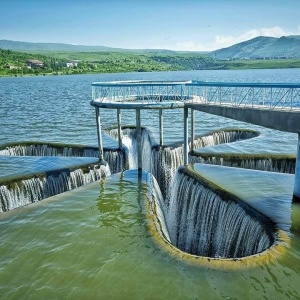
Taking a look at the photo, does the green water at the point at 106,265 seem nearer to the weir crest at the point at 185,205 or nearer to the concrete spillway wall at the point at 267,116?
the weir crest at the point at 185,205

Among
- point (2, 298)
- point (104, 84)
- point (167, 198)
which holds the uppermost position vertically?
point (104, 84)

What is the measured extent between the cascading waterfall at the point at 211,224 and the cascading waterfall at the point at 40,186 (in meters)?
6.00

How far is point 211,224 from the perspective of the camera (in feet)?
53.9

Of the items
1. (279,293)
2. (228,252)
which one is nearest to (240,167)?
(228,252)

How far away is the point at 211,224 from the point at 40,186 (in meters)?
10.6

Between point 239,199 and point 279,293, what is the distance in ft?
19.6

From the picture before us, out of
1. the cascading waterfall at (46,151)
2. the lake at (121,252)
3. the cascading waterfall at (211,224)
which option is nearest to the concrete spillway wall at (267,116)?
the lake at (121,252)

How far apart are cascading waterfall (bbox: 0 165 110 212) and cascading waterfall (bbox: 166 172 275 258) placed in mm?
6005

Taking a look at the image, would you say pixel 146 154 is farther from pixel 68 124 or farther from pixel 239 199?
pixel 68 124

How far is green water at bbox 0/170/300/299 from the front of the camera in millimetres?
10609

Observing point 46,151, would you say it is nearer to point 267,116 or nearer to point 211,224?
point 211,224

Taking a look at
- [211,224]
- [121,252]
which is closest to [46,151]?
[211,224]

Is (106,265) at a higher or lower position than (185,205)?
higher

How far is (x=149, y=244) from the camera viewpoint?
43.8 feet
